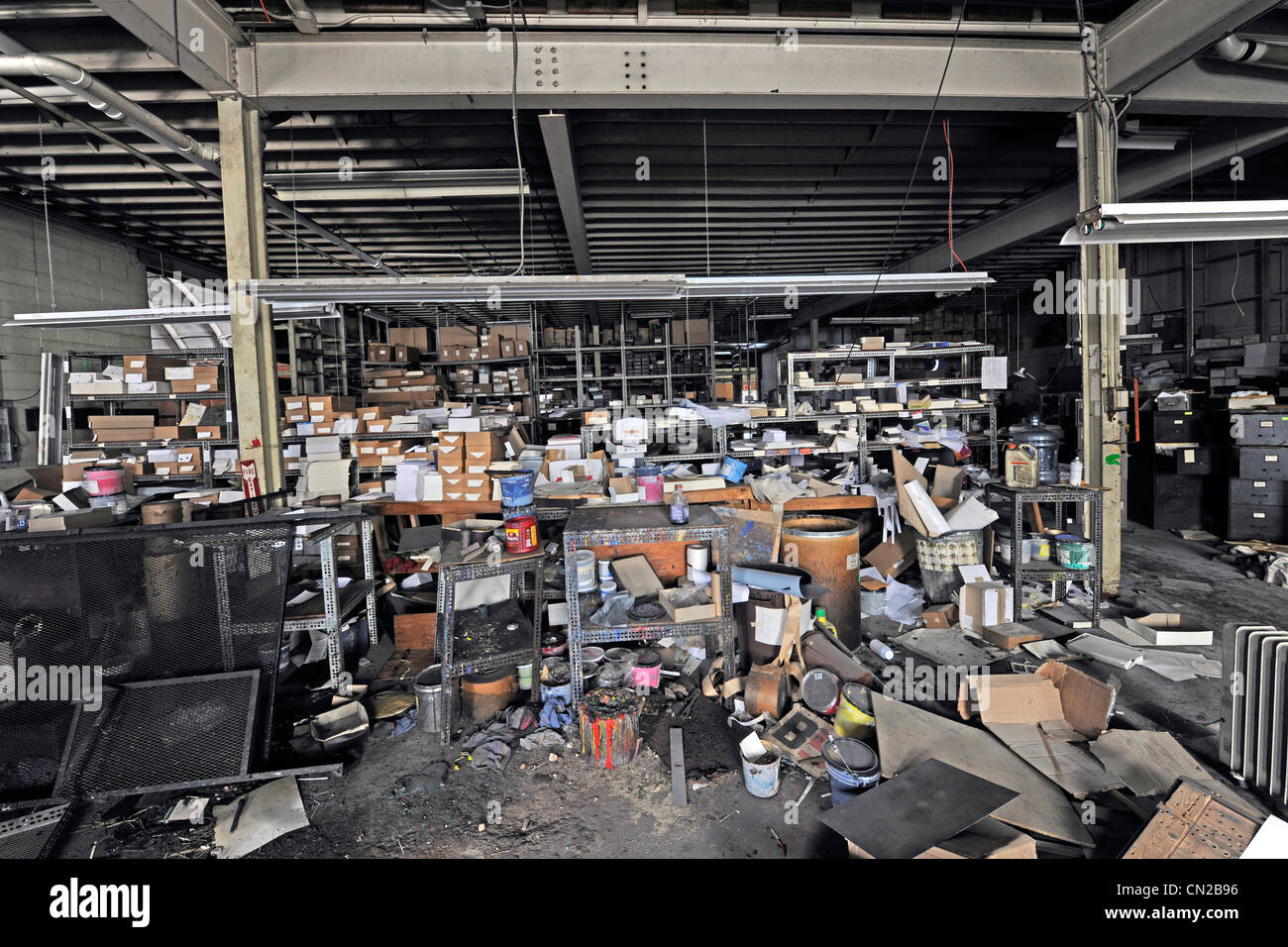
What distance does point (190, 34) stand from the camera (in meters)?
3.01

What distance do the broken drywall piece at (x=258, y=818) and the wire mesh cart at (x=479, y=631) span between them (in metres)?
0.61

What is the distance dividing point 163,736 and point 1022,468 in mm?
5168

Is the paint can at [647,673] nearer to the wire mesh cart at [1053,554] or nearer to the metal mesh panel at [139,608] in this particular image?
the metal mesh panel at [139,608]

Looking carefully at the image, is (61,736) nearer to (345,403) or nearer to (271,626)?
(271,626)

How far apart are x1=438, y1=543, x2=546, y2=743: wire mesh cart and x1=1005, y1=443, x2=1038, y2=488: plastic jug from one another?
349cm

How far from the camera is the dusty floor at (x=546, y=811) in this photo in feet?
6.17

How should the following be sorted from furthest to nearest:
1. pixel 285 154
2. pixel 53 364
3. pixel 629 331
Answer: pixel 629 331, pixel 53 364, pixel 285 154

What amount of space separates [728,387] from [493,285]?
4634 mm

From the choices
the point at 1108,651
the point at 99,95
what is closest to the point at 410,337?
the point at 99,95

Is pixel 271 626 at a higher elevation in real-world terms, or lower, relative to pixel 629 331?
lower

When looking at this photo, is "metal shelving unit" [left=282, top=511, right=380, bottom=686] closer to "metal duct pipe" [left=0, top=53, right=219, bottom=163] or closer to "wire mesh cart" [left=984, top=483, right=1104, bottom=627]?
"metal duct pipe" [left=0, top=53, right=219, bottom=163]

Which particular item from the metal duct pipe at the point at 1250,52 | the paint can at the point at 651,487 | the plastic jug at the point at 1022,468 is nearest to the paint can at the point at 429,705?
the paint can at the point at 651,487
